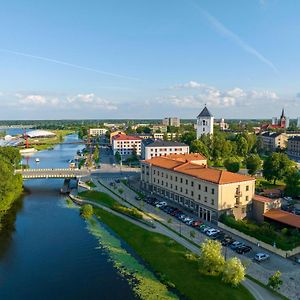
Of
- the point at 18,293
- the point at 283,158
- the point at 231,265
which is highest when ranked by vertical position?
the point at 283,158

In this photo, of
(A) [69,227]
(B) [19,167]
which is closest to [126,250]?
(A) [69,227]

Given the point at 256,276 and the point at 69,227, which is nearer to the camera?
the point at 256,276

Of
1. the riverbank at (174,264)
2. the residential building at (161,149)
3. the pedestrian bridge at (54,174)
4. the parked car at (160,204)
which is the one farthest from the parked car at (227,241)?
the residential building at (161,149)

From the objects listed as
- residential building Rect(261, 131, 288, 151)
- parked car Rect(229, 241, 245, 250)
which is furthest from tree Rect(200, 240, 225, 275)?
residential building Rect(261, 131, 288, 151)

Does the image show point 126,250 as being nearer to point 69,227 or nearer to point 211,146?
point 69,227

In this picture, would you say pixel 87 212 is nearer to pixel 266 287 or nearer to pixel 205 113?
pixel 266 287

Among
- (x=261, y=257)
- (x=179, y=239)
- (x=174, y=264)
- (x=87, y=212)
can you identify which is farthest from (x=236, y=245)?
(x=87, y=212)
